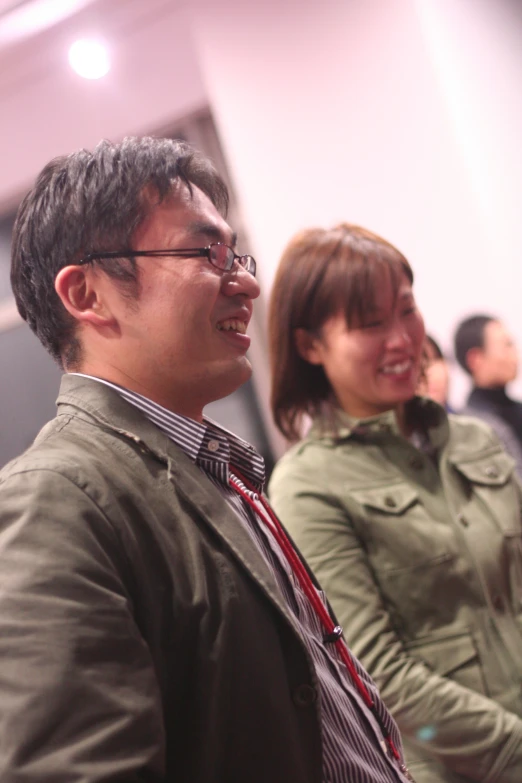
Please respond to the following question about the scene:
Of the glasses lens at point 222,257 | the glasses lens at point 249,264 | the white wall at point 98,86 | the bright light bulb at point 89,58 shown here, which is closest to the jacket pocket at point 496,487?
the glasses lens at point 249,264

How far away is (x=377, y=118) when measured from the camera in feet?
9.27

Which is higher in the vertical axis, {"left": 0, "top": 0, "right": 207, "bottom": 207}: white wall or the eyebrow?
{"left": 0, "top": 0, "right": 207, "bottom": 207}: white wall

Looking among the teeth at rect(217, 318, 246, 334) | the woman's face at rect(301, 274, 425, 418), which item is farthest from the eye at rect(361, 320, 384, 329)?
the teeth at rect(217, 318, 246, 334)

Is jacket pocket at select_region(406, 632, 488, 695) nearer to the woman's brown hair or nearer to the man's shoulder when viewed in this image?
the woman's brown hair

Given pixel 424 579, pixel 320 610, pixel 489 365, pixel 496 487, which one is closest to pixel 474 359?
pixel 489 365

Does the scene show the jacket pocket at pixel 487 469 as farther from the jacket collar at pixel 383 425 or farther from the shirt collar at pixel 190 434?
the shirt collar at pixel 190 434

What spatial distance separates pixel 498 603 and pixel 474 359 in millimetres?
1529

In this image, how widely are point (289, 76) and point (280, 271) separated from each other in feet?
5.29

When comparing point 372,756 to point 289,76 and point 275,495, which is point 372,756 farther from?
point 289,76

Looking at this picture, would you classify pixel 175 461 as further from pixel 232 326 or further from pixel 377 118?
pixel 377 118

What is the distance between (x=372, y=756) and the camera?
1033 mm

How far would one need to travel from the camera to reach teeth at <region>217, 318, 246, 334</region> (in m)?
1.08

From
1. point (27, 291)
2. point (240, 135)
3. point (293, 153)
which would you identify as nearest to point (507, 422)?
point (293, 153)

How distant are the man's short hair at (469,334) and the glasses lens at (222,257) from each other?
190 cm
